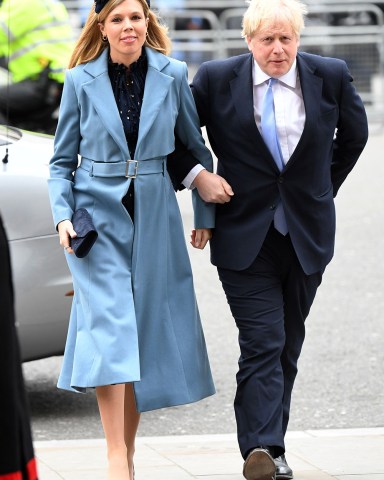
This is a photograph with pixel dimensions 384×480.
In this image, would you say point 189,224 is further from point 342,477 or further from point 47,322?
point 342,477

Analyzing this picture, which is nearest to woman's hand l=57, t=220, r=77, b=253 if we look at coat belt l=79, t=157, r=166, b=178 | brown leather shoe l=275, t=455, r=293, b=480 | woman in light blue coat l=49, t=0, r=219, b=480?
woman in light blue coat l=49, t=0, r=219, b=480

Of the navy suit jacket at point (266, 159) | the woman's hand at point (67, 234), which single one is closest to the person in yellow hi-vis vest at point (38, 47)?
the navy suit jacket at point (266, 159)

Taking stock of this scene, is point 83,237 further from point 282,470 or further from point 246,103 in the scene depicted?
point 282,470

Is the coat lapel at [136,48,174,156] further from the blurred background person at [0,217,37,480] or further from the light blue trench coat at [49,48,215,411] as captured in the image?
the blurred background person at [0,217,37,480]

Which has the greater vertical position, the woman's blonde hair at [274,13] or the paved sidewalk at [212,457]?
the woman's blonde hair at [274,13]

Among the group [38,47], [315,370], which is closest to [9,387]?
[315,370]

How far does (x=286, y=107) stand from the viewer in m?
5.06

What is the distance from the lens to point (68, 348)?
16.4 ft

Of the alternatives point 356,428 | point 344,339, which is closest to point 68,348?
point 356,428

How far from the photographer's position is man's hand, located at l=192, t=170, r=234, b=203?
5027mm

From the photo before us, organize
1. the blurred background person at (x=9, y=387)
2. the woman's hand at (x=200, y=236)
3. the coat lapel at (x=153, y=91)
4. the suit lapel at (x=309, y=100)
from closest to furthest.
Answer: the blurred background person at (x=9, y=387) < the coat lapel at (x=153, y=91) < the suit lapel at (x=309, y=100) < the woman's hand at (x=200, y=236)

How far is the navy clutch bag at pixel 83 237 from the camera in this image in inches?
189

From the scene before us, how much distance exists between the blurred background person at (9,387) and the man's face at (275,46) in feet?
7.15

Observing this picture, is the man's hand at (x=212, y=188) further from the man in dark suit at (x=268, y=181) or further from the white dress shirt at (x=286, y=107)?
the white dress shirt at (x=286, y=107)
